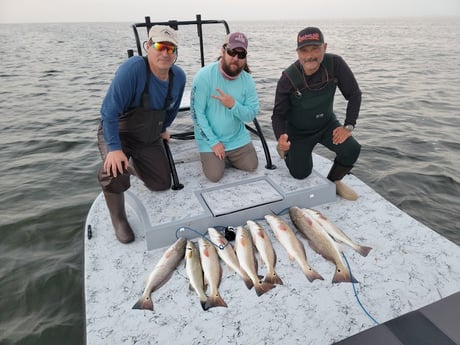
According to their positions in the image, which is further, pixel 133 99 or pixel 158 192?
pixel 158 192

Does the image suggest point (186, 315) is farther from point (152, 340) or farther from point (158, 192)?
point (158, 192)

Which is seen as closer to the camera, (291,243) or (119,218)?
(291,243)

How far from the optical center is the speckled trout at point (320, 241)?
311cm

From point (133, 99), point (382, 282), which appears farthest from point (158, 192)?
point (382, 282)

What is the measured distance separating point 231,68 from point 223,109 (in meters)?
0.58

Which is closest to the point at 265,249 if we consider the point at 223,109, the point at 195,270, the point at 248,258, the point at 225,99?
the point at 248,258

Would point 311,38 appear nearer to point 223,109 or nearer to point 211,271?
point 223,109

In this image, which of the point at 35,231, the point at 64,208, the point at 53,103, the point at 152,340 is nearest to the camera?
the point at 152,340

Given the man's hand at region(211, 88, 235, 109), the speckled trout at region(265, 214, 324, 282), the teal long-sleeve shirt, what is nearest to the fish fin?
the speckled trout at region(265, 214, 324, 282)

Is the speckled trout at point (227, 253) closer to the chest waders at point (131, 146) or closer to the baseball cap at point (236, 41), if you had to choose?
the chest waders at point (131, 146)

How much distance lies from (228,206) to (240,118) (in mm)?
1356

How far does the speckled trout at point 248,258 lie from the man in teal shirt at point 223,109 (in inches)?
51.6

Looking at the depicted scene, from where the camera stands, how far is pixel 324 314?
272cm

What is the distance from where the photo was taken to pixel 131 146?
14.1ft
